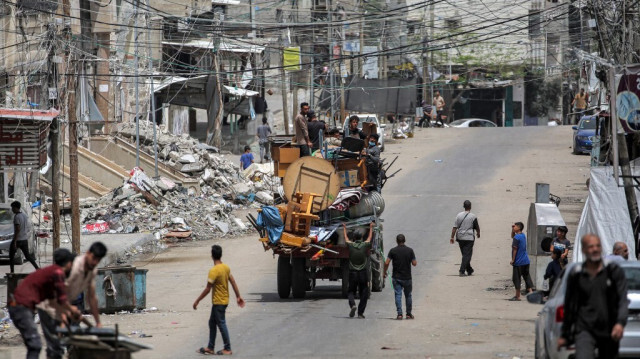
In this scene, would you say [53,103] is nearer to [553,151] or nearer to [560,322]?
[560,322]

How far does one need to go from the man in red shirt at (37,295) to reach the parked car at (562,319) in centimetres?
477

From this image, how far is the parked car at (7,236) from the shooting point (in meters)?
26.8

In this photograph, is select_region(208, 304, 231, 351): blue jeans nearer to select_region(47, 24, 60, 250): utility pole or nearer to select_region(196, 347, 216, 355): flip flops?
select_region(196, 347, 216, 355): flip flops

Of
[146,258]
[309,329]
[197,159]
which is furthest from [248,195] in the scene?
[309,329]

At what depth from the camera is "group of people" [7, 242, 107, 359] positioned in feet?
36.1

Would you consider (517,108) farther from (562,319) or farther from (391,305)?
(562,319)

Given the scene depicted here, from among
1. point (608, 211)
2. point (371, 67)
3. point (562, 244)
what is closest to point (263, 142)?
point (371, 67)

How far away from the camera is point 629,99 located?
55.5 ft

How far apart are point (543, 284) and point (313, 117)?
5.48 meters

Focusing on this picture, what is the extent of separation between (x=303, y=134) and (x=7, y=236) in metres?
9.85

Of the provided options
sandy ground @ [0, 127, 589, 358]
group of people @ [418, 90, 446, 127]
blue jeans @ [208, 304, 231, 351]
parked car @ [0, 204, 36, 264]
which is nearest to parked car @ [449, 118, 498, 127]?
group of people @ [418, 90, 446, 127]

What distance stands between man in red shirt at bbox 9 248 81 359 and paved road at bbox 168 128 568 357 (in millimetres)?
3614

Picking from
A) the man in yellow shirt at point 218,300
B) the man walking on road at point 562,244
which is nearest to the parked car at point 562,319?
the man in yellow shirt at point 218,300

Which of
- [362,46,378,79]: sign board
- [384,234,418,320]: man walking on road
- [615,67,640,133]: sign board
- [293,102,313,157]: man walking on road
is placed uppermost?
[362,46,378,79]: sign board
